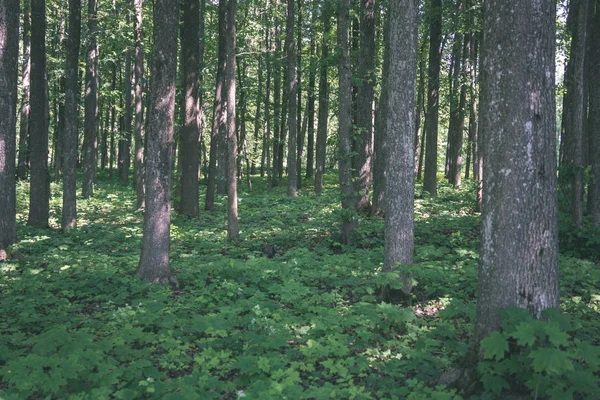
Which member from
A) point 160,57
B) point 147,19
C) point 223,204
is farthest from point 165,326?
point 147,19

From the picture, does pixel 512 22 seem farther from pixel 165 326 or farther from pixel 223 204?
pixel 223 204

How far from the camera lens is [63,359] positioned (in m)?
5.07

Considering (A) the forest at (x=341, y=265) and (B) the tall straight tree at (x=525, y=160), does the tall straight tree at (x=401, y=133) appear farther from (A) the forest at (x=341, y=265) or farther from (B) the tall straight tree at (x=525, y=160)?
(B) the tall straight tree at (x=525, y=160)

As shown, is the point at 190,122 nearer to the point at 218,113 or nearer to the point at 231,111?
the point at 218,113

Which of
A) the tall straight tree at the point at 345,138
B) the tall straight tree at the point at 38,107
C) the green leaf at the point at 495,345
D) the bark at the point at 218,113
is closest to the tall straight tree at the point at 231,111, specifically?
the tall straight tree at the point at 345,138

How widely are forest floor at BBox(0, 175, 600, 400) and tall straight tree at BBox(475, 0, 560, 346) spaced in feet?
1.12

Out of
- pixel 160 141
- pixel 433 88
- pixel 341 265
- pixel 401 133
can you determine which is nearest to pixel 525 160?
pixel 401 133

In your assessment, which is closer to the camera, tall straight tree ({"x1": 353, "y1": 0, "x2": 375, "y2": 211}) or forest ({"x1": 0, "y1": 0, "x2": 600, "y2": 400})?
forest ({"x1": 0, "y1": 0, "x2": 600, "y2": 400})

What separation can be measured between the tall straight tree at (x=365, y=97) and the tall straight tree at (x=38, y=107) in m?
9.64

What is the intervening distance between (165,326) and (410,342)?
3511mm

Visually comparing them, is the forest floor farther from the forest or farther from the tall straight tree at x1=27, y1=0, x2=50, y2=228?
the tall straight tree at x1=27, y1=0, x2=50, y2=228

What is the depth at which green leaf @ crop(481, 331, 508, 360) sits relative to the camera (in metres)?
4.05

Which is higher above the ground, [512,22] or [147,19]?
[147,19]

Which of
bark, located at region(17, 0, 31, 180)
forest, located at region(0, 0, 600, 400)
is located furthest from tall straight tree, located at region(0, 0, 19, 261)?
bark, located at region(17, 0, 31, 180)
